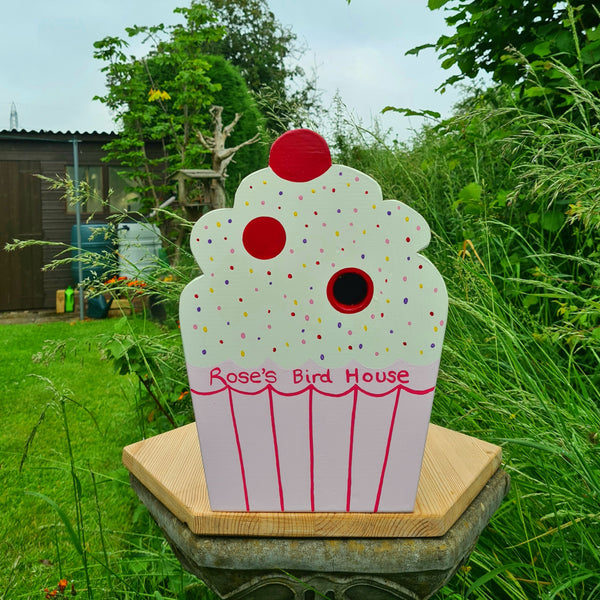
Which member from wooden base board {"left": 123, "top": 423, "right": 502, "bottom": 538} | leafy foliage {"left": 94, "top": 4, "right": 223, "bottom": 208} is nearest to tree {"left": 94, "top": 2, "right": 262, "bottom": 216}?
leafy foliage {"left": 94, "top": 4, "right": 223, "bottom": 208}

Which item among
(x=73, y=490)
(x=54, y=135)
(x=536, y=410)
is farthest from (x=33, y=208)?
(x=536, y=410)

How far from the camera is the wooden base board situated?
856 mm

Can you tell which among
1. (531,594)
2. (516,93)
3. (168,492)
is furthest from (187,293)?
(516,93)

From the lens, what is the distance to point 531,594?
1.25m

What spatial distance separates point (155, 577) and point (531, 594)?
3.44 ft

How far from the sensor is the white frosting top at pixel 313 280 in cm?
83

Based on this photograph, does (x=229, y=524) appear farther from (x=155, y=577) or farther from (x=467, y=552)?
(x=155, y=577)

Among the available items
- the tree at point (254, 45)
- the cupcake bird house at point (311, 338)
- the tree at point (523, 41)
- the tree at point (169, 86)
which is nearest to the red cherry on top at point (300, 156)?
the cupcake bird house at point (311, 338)

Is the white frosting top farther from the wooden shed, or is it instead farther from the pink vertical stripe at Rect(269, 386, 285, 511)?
the wooden shed

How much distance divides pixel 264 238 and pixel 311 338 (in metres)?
0.17

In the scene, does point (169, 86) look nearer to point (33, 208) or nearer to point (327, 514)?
point (33, 208)

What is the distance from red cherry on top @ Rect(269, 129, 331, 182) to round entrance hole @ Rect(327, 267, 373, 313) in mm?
159

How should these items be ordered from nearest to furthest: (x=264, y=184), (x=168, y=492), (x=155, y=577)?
(x=264, y=184) → (x=168, y=492) → (x=155, y=577)

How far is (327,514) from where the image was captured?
89 centimetres
